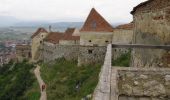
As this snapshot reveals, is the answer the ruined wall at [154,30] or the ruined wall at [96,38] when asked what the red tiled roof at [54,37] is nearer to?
the ruined wall at [96,38]

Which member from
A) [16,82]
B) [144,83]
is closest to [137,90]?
[144,83]

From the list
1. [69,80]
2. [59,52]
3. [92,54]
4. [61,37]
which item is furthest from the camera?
[61,37]

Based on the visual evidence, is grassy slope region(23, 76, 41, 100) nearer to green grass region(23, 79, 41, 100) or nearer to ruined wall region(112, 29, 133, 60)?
green grass region(23, 79, 41, 100)

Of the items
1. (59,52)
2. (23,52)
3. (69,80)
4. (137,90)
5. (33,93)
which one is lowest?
(33,93)

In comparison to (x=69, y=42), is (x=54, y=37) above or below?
above

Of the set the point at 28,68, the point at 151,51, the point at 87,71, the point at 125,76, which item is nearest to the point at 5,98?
the point at 28,68

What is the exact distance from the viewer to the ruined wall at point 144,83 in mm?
7113

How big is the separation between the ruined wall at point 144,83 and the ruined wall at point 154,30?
452 centimetres

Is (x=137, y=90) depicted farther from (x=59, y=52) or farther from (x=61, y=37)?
(x=61, y=37)

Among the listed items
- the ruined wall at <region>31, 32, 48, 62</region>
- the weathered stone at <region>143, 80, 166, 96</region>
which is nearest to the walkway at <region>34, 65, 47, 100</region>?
the ruined wall at <region>31, 32, 48, 62</region>

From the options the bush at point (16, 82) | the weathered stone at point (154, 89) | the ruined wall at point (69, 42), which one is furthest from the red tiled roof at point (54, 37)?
the weathered stone at point (154, 89)

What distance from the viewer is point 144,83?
7168mm

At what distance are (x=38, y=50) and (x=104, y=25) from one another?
→ 843 inches

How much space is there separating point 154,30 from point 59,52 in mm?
33520
